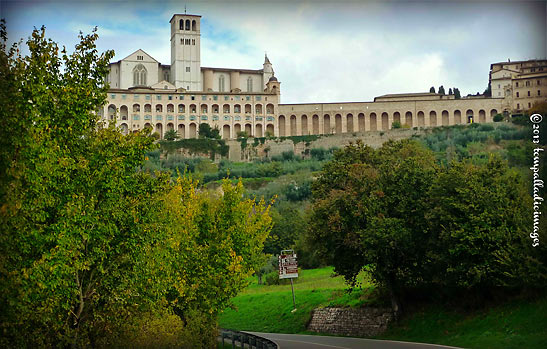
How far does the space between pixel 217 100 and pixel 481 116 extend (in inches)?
1788

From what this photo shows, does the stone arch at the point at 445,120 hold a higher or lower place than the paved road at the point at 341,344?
higher

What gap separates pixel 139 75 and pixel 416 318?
107 m

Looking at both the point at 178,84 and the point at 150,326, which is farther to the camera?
the point at 178,84

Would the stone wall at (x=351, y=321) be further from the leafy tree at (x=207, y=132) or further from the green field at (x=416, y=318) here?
the leafy tree at (x=207, y=132)

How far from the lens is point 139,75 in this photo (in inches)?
4980

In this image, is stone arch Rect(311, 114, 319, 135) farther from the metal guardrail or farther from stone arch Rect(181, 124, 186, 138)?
the metal guardrail

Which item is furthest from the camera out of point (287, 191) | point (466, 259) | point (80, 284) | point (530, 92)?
point (530, 92)

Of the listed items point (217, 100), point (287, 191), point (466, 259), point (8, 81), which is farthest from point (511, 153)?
point (8, 81)

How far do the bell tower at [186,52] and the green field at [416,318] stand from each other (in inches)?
3504

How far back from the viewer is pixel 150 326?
14117 millimetres

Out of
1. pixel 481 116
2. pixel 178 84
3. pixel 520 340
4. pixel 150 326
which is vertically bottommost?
pixel 520 340

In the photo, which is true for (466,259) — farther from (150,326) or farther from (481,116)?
(481,116)

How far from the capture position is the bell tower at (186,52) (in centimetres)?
12862

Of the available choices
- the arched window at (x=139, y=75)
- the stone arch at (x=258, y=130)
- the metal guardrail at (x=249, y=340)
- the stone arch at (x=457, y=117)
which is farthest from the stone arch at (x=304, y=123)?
the metal guardrail at (x=249, y=340)
